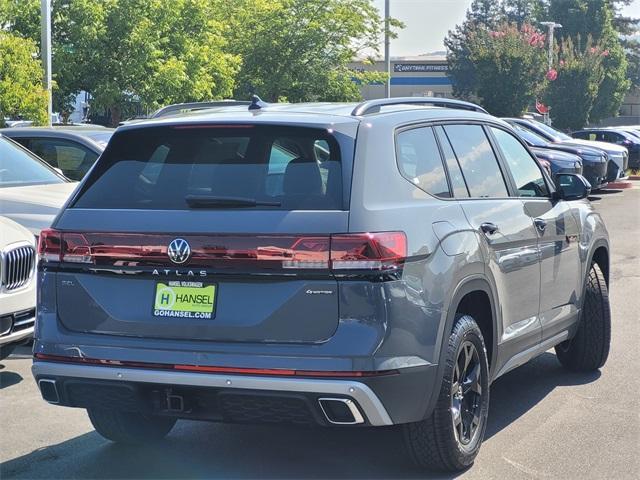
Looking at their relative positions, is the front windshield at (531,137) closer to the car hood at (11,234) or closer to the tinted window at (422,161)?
the car hood at (11,234)

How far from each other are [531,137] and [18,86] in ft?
36.1

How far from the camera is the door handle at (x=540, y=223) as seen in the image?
19.3 ft

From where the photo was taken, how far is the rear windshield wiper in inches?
172

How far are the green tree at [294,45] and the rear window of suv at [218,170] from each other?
27.2 meters

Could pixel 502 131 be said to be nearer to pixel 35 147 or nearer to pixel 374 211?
pixel 374 211

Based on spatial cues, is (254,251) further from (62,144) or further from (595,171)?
(595,171)

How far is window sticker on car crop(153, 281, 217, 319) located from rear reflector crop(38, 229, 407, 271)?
0.10 metres

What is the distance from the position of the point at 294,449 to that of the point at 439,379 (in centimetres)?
118

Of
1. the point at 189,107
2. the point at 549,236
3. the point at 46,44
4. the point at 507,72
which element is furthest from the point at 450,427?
the point at 507,72

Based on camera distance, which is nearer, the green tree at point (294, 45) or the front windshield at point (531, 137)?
the front windshield at point (531, 137)

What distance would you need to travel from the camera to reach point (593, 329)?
6.86 meters

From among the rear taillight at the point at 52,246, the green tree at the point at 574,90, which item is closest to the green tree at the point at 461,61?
the green tree at the point at 574,90

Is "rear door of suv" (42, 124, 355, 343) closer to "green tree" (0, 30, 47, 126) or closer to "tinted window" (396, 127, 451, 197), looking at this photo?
"tinted window" (396, 127, 451, 197)

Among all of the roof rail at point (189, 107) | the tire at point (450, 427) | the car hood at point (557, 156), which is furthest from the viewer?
the car hood at point (557, 156)
